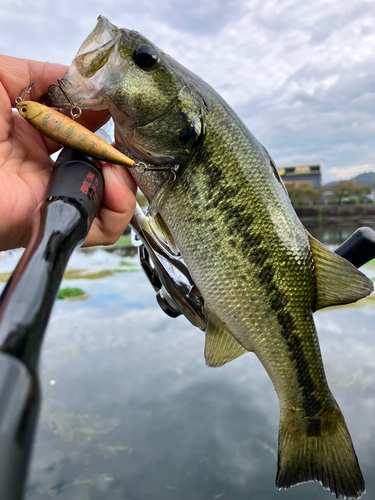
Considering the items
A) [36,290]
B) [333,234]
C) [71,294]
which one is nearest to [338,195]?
[333,234]

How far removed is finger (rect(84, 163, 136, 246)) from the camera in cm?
94

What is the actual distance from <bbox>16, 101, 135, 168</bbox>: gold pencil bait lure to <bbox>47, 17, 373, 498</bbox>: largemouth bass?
0.37 feet

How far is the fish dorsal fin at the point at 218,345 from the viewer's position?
107cm

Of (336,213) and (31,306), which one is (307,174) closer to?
(336,213)

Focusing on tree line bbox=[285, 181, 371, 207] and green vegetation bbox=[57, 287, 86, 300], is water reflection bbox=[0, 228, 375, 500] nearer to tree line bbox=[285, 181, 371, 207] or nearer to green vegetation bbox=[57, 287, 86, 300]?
green vegetation bbox=[57, 287, 86, 300]

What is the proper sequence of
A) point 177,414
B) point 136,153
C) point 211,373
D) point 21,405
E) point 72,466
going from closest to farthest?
1. point 21,405
2. point 136,153
3. point 72,466
4. point 177,414
5. point 211,373

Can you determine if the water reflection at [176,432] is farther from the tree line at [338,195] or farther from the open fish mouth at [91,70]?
the tree line at [338,195]

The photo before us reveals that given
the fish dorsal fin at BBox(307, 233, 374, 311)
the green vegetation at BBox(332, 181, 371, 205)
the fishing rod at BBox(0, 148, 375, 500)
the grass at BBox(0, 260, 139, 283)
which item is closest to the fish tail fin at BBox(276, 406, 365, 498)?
the fish dorsal fin at BBox(307, 233, 374, 311)

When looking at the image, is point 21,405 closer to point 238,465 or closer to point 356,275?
point 356,275

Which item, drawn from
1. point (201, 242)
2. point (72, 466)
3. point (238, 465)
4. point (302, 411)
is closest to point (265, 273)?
point (201, 242)

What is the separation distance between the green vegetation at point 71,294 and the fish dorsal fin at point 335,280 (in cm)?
574

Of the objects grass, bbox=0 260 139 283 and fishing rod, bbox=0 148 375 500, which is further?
grass, bbox=0 260 139 283

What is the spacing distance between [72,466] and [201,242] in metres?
2.86

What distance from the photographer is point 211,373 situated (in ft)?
12.9
